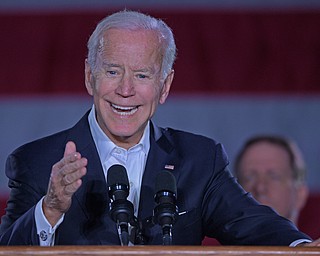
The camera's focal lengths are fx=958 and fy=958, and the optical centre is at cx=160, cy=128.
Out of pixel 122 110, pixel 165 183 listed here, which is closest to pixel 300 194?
pixel 122 110

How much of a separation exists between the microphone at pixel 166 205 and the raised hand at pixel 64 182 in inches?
6.9

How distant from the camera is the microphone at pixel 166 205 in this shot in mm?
1928

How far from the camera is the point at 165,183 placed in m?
1.99

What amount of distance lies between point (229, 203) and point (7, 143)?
1.54 meters

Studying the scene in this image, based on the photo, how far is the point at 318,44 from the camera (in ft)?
12.3

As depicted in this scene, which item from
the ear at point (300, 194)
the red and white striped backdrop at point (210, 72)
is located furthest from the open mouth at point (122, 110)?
the red and white striped backdrop at point (210, 72)

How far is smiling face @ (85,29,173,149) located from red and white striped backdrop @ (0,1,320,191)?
4.75ft

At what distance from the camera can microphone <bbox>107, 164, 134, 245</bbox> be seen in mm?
1915

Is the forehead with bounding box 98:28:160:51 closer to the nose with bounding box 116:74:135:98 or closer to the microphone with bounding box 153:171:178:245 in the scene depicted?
the nose with bounding box 116:74:135:98

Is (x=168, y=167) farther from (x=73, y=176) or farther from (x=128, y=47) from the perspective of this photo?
(x=73, y=176)

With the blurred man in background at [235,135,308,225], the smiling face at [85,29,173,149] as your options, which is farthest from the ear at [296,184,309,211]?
the smiling face at [85,29,173,149]

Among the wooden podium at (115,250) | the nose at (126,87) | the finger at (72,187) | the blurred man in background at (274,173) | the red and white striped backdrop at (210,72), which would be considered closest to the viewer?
the wooden podium at (115,250)

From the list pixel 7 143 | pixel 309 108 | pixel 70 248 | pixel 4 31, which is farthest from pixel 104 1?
pixel 70 248

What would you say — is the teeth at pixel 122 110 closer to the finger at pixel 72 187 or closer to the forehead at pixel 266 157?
the finger at pixel 72 187
